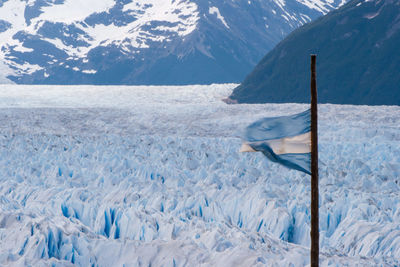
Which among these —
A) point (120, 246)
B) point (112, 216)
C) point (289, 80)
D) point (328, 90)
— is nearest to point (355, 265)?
point (120, 246)

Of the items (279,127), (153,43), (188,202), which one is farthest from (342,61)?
(153,43)

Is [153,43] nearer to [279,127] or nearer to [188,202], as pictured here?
[188,202]

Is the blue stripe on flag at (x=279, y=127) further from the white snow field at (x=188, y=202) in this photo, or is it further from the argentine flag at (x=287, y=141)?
the white snow field at (x=188, y=202)

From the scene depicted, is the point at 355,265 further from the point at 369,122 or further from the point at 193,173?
the point at 369,122

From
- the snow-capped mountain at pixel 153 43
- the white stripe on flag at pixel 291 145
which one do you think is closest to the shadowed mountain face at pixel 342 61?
the white stripe on flag at pixel 291 145

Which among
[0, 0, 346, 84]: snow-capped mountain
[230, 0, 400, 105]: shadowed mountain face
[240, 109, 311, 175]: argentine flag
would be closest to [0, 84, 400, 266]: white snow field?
[240, 109, 311, 175]: argentine flag

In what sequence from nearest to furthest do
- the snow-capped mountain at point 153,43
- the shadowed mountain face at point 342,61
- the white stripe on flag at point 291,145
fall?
1. the white stripe on flag at point 291,145
2. the shadowed mountain face at point 342,61
3. the snow-capped mountain at point 153,43
